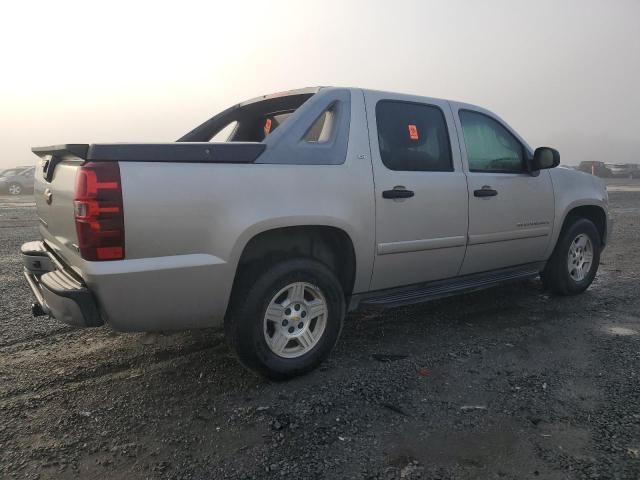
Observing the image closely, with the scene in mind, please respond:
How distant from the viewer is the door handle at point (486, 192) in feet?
13.7

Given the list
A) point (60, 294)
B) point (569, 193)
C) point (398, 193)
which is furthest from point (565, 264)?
point (60, 294)

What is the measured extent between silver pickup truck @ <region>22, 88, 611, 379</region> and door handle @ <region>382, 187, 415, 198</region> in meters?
A: 0.02

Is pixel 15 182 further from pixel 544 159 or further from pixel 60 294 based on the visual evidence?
pixel 544 159

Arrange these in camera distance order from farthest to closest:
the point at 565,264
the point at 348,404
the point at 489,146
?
the point at 565,264, the point at 489,146, the point at 348,404

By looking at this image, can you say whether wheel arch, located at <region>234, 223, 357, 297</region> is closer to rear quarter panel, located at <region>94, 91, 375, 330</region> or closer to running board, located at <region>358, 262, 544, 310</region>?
rear quarter panel, located at <region>94, 91, 375, 330</region>

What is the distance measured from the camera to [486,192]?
13.9 ft

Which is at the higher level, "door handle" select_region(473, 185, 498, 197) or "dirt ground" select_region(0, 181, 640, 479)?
"door handle" select_region(473, 185, 498, 197)

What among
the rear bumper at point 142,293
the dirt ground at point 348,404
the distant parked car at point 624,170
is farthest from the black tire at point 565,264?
the distant parked car at point 624,170

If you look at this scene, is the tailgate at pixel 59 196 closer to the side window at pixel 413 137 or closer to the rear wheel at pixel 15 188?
the side window at pixel 413 137

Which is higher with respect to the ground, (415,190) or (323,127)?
(323,127)

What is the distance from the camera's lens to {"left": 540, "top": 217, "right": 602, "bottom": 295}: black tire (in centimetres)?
514

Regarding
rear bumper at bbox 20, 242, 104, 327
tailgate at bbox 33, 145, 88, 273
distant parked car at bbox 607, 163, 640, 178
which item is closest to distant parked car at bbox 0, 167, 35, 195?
tailgate at bbox 33, 145, 88, 273

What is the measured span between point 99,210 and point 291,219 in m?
1.09

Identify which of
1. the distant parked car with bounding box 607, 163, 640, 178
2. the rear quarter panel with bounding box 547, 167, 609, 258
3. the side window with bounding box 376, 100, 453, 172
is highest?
the side window with bounding box 376, 100, 453, 172
